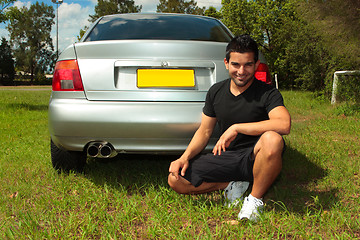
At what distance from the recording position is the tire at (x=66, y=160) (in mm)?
3223

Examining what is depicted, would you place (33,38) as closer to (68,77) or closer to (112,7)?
(112,7)

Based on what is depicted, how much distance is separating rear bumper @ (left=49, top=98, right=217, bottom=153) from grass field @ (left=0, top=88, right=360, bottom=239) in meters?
0.47

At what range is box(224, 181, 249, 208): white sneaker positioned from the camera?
2.66 metres

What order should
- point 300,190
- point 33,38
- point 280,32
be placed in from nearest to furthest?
point 300,190, point 280,32, point 33,38

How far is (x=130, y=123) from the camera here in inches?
103

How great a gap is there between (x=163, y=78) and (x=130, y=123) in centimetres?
44

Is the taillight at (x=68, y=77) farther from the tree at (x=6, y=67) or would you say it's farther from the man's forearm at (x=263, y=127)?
the tree at (x=6, y=67)

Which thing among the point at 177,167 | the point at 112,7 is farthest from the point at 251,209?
the point at 112,7

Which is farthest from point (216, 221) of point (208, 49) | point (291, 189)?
point (208, 49)

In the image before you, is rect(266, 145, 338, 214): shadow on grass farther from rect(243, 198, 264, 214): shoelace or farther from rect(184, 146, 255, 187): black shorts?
rect(184, 146, 255, 187): black shorts

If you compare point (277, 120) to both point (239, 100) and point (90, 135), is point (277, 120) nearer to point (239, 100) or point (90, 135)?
point (239, 100)

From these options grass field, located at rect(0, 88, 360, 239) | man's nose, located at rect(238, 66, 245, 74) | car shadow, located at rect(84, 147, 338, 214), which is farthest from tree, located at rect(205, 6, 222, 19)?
man's nose, located at rect(238, 66, 245, 74)

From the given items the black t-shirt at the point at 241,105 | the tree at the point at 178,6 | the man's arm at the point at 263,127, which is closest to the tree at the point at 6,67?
the tree at the point at 178,6

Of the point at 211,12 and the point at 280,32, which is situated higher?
the point at 211,12
